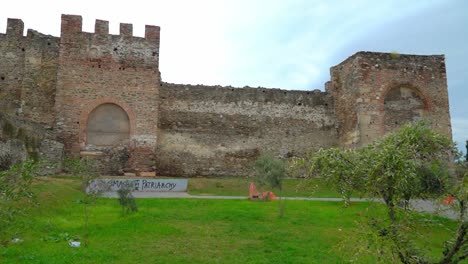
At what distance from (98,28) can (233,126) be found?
7711 millimetres

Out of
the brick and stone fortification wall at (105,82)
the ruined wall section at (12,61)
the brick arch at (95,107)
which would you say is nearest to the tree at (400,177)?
the brick and stone fortification wall at (105,82)

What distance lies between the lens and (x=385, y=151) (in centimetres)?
553

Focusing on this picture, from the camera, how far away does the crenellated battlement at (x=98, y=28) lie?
20484mm

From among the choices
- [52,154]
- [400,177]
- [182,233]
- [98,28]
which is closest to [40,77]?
[98,28]

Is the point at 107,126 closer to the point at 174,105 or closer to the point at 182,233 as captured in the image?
the point at 174,105

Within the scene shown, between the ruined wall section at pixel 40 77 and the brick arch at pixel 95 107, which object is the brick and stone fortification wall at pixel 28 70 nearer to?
the ruined wall section at pixel 40 77

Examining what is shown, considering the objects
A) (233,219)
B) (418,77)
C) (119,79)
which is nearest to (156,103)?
(119,79)

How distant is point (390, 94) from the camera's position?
2223cm

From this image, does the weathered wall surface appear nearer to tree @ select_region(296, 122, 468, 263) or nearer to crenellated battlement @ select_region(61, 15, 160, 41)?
crenellated battlement @ select_region(61, 15, 160, 41)

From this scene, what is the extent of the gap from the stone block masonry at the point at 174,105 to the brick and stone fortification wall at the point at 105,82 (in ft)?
0.14

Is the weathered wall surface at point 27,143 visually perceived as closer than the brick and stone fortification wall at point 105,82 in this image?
Yes

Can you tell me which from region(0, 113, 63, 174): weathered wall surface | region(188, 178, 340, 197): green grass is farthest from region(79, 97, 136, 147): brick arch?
region(188, 178, 340, 197): green grass

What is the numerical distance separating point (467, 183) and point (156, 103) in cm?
1677

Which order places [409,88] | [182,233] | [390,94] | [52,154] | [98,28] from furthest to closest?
[409,88], [390,94], [98,28], [52,154], [182,233]
